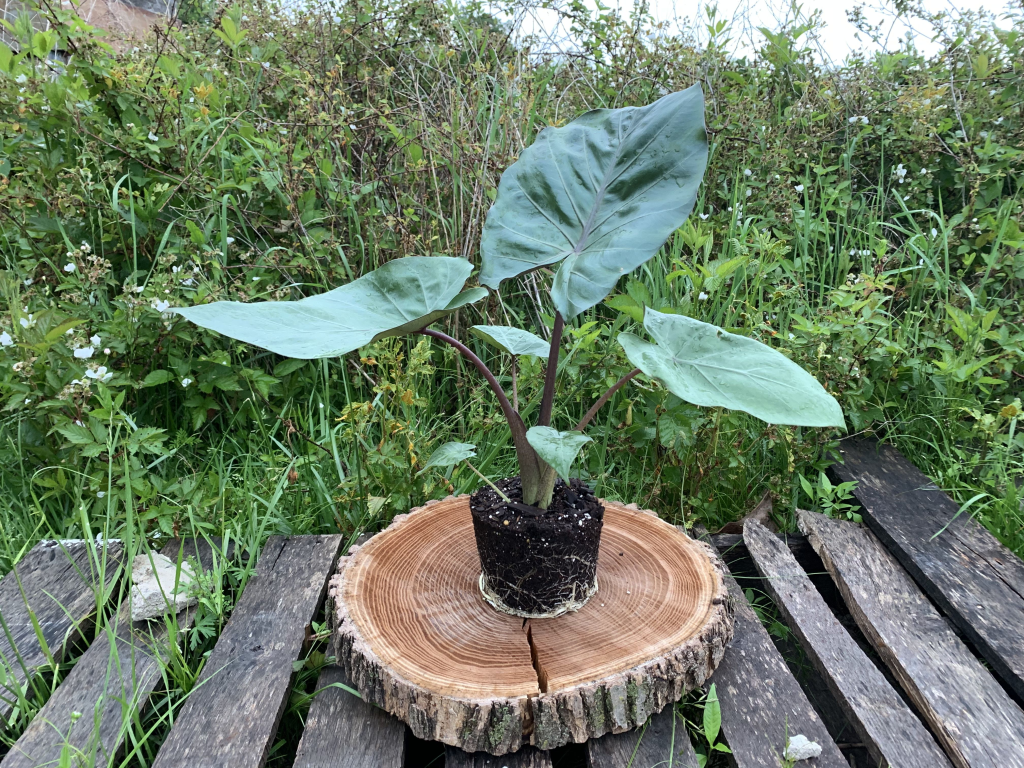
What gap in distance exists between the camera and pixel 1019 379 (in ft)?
5.95

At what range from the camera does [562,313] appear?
87cm

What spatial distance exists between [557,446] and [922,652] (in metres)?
0.80

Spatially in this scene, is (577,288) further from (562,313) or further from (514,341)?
(514,341)

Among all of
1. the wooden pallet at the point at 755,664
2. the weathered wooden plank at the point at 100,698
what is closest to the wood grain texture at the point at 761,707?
the wooden pallet at the point at 755,664

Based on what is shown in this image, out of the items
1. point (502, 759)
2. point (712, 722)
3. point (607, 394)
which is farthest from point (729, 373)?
point (502, 759)

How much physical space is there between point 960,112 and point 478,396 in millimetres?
2053

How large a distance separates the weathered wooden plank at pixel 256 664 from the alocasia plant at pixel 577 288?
44 centimetres

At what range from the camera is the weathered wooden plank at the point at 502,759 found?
0.92m

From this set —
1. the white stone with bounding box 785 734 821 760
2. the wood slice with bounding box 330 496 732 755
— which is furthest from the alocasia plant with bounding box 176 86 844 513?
the white stone with bounding box 785 734 821 760

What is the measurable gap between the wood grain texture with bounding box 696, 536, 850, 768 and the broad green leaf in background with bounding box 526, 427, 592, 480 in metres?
0.50

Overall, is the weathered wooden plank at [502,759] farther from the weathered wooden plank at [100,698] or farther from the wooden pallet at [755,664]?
the weathered wooden plank at [100,698]

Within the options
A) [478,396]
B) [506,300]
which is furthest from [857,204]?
[478,396]

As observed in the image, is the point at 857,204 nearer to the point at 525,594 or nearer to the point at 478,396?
the point at 478,396

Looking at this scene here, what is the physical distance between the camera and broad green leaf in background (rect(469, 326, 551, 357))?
1.08 m
